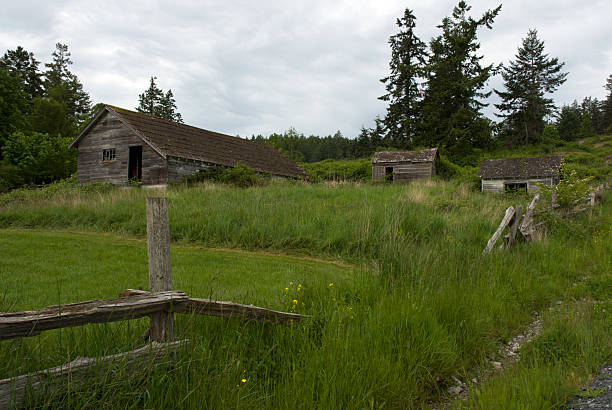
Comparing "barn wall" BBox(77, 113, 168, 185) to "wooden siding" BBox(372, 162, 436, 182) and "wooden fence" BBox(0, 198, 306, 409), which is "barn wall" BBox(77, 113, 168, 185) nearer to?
"wooden fence" BBox(0, 198, 306, 409)

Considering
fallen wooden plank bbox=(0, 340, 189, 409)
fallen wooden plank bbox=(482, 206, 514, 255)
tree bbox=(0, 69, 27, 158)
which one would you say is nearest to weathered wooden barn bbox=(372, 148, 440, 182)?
fallen wooden plank bbox=(482, 206, 514, 255)

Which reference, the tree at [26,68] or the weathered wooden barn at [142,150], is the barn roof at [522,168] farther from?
the tree at [26,68]

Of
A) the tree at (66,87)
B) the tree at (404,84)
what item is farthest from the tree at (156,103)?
the tree at (404,84)

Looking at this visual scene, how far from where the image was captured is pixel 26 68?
5656 centimetres

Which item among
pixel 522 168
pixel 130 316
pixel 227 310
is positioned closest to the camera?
pixel 130 316

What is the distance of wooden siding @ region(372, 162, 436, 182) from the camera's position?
3225 cm

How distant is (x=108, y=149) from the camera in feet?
74.4

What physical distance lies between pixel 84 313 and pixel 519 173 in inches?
1352

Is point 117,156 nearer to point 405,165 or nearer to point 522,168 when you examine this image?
point 405,165

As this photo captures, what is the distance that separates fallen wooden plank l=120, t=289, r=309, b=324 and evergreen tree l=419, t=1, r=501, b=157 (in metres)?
45.3

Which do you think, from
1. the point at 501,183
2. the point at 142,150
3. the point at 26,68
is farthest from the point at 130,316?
the point at 26,68

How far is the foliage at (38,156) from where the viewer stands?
3550cm

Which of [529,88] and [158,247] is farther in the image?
[529,88]

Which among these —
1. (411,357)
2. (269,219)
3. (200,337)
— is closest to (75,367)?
(200,337)
